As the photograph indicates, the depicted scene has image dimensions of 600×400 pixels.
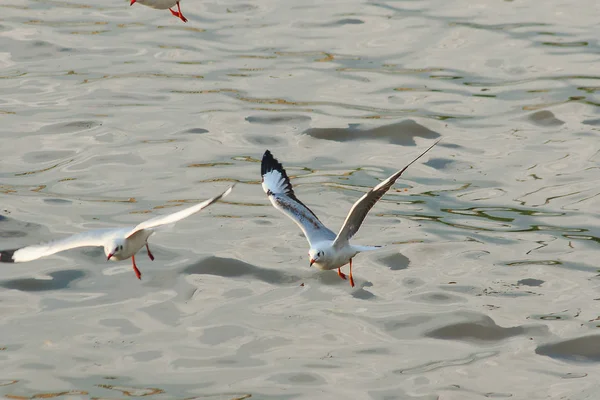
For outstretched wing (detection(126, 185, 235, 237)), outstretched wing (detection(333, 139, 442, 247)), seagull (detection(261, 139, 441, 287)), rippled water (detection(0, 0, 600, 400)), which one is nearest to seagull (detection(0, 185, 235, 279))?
outstretched wing (detection(126, 185, 235, 237))

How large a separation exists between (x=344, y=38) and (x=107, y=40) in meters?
4.57

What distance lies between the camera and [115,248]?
37.2 feet

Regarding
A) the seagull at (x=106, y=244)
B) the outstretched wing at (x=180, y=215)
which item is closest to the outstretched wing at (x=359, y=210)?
the outstretched wing at (x=180, y=215)

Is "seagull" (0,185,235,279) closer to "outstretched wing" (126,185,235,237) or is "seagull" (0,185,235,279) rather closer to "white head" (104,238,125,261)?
"white head" (104,238,125,261)

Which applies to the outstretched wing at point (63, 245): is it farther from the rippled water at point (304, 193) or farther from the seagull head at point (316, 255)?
the seagull head at point (316, 255)

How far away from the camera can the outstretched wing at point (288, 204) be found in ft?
41.6

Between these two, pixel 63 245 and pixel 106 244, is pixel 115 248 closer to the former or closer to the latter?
pixel 106 244

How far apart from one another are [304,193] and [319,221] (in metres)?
4.23

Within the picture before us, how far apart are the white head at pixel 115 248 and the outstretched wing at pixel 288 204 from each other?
1.95 m

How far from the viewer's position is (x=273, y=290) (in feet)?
48.3

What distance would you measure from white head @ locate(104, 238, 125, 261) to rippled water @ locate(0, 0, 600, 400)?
5.38 ft

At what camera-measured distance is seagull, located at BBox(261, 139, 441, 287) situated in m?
11.3

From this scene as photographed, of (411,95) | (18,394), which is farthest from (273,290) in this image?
(411,95)

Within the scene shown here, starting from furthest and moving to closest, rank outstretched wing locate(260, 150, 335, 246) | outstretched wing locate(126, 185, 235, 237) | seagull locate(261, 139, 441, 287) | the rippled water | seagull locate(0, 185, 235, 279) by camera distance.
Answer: the rippled water < outstretched wing locate(260, 150, 335, 246) < seagull locate(0, 185, 235, 279) < seagull locate(261, 139, 441, 287) < outstretched wing locate(126, 185, 235, 237)
